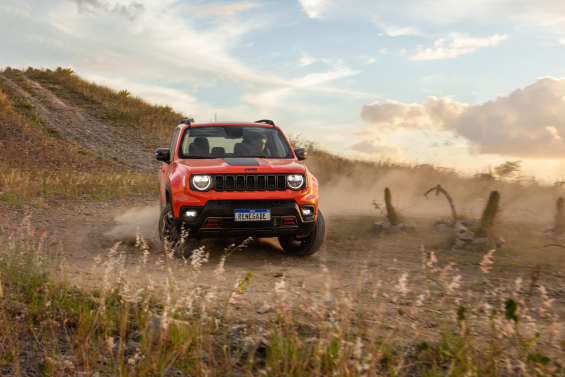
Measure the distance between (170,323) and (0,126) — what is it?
2458cm

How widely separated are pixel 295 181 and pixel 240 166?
0.77m

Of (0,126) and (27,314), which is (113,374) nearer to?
(27,314)

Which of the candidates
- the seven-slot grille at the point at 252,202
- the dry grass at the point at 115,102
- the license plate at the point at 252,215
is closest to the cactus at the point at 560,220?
the seven-slot grille at the point at 252,202

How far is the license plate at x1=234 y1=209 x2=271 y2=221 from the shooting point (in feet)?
18.8

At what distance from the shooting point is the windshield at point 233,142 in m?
6.86

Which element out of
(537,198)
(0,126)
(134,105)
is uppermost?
(134,105)

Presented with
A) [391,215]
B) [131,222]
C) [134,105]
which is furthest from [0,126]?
[391,215]

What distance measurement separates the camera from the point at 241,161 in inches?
247

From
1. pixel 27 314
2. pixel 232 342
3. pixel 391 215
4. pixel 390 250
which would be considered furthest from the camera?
pixel 391 215

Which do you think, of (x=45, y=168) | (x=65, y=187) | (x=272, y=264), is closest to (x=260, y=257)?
(x=272, y=264)

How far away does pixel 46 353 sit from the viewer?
302 centimetres

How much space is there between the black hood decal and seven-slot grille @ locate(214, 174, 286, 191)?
28 cm

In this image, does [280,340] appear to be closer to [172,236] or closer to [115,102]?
[172,236]

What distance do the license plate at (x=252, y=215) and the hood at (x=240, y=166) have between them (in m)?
0.51
